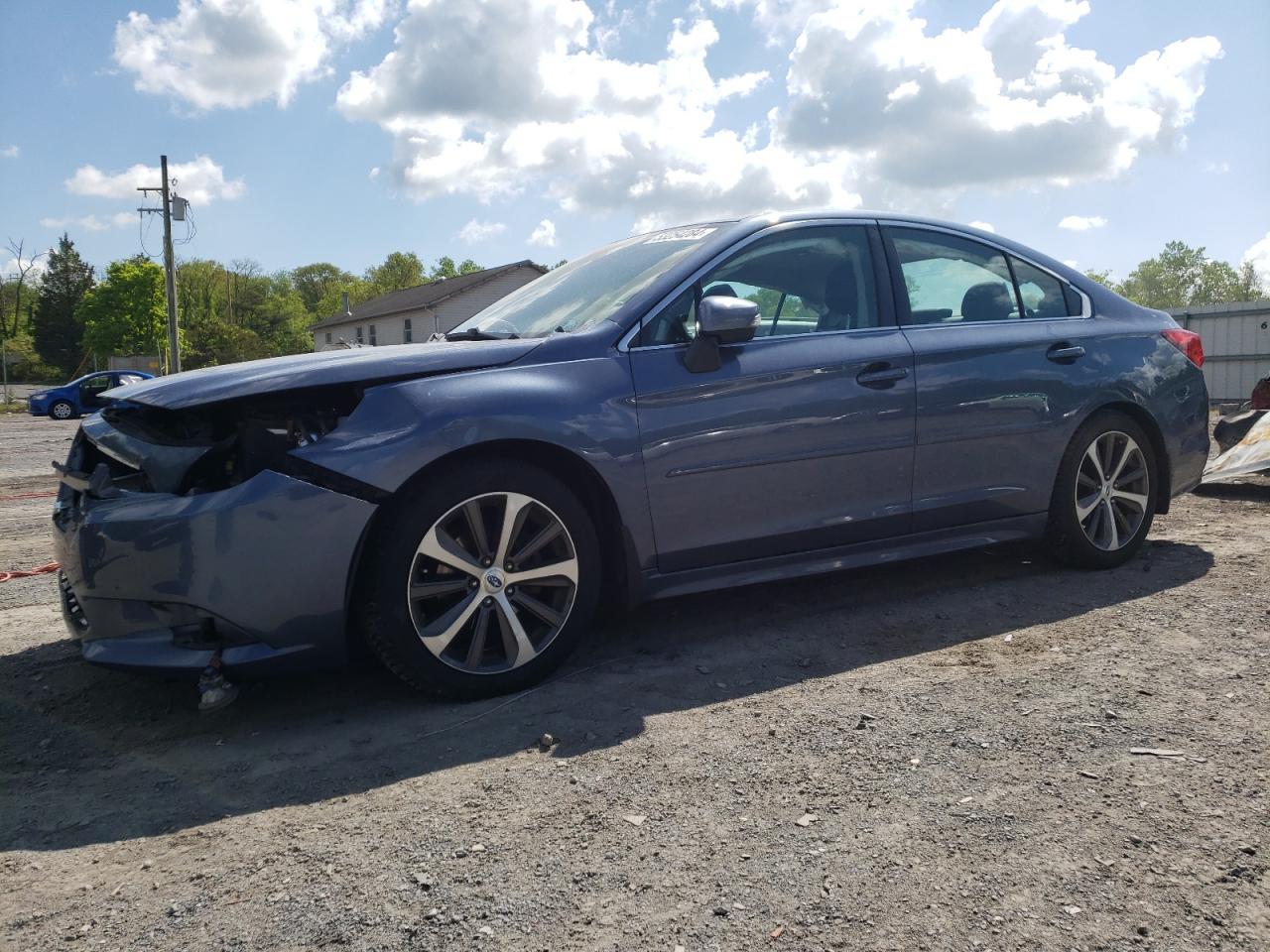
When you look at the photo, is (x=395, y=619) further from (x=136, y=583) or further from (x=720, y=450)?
(x=720, y=450)

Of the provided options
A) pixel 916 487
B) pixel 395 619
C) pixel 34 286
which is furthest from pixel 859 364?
pixel 34 286

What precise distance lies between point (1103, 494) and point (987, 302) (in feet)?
3.71

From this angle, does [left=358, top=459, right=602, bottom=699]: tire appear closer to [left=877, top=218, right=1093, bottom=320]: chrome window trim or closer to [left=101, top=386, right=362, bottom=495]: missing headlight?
[left=101, top=386, right=362, bottom=495]: missing headlight

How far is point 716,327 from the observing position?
3617 millimetres

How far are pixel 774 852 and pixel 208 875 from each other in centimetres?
132

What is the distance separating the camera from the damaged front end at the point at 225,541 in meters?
2.97

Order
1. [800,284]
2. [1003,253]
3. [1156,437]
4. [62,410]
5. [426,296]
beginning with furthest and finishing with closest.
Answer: [426,296] < [62,410] < [1156,437] < [1003,253] < [800,284]

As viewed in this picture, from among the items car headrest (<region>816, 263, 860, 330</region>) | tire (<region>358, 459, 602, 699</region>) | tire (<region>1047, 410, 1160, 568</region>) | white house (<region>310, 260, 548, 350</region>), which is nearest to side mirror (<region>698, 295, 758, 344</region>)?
car headrest (<region>816, 263, 860, 330</region>)

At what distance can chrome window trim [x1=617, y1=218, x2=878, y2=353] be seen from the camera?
369 cm

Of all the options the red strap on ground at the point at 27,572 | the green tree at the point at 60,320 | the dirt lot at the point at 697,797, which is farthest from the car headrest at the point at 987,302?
the green tree at the point at 60,320

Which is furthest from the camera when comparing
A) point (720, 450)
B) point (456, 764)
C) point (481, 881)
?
point (720, 450)

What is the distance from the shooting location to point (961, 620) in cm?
414

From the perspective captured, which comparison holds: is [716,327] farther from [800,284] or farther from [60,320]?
[60,320]

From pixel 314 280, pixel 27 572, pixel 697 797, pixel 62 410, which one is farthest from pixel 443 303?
pixel 314 280
